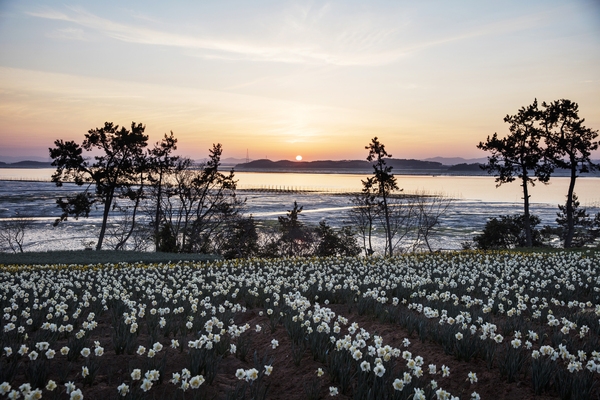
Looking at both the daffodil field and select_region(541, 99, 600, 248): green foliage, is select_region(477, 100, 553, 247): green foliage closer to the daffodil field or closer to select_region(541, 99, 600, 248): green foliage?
select_region(541, 99, 600, 248): green foliage

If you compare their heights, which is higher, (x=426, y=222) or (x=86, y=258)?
(x=86, y=258)

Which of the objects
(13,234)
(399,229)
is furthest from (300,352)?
(399,229)

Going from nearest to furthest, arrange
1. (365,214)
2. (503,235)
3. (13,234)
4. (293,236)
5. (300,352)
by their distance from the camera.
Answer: (300,352) < (503,235) < (293,236) < (13,234) < (365,214)

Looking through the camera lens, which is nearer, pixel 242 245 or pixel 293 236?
pixel 242 245

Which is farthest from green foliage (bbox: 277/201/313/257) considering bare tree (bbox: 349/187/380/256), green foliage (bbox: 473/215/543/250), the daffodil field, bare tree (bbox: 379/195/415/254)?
the daffodil field

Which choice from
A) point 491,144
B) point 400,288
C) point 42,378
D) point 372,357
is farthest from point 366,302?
point 491,144

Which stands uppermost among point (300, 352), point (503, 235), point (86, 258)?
point (300, 352)

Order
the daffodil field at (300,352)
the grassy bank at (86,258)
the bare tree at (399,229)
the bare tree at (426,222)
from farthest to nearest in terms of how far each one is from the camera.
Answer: the bare tree at (399,229) < the bare tree at (426,222) < the grassy bank at (86,258) < the daffodil field at (300,352)

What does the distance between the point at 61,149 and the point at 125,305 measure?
84.9 feet

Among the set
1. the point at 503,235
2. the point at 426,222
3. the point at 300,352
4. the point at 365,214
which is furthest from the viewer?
the point at 365,214

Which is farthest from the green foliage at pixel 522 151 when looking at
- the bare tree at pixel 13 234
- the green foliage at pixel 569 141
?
the bare tree at pixel 13 234

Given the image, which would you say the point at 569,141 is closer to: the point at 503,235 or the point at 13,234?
the point at 503,235

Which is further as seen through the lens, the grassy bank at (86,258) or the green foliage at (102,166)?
the green foliage at (102,166)

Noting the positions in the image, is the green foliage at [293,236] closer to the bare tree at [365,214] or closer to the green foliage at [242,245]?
the green foliage at [242,245]
